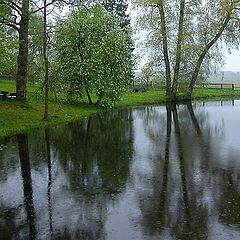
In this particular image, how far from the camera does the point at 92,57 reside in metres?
28.4

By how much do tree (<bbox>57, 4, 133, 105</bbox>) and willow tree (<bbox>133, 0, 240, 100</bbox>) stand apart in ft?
34.3

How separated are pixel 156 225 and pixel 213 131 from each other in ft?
39.9

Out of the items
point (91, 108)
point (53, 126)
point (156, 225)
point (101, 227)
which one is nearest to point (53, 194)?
point (101, 227)

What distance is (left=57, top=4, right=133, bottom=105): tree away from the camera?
28172mm

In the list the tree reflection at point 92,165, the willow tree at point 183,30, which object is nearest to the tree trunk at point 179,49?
the willow tree at point 183,30

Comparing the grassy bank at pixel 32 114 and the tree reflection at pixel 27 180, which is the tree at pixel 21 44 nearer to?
the grassy bank at pixel 32 114

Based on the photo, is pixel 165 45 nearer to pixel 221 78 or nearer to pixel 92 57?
pixel 92 57

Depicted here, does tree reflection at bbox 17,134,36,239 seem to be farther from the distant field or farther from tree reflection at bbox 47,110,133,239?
the distant field

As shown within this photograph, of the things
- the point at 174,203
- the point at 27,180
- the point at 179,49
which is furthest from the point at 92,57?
the point at 174,203

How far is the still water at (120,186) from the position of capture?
718cm

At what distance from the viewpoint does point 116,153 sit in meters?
13.8

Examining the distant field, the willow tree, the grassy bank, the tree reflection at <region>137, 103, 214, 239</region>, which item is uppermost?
the willow tree

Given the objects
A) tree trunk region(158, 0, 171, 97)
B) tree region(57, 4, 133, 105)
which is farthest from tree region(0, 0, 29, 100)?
tree trunk region(158, 0, 171, 97)

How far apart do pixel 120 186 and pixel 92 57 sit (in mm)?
19600
